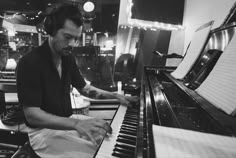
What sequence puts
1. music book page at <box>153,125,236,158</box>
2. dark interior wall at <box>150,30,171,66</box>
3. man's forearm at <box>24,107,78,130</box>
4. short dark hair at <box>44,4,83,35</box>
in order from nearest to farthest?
music book page at <box>153,125,236,158</box>
man's forearm at <box>24,107,78,130</box>
short dark hair at <box>44,4,83,35</box>
dark interior wall at <box>150,30,171,66</box>

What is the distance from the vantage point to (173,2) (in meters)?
3.09

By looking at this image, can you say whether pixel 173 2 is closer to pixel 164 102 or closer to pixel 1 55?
pixel 164 102

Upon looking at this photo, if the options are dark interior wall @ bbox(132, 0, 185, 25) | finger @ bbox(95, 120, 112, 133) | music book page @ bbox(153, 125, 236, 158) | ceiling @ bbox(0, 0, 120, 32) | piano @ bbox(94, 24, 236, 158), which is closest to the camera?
music book page @ bbox(153, 125, 236, 158)

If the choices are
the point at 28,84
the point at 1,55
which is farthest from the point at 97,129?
the point at 1,55

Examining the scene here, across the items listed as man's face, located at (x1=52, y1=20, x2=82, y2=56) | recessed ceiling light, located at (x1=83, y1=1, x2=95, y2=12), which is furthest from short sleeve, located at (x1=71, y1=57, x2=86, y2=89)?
recessed ceiling light, located at (x1=83, y1=1, x2=95, y2=12)

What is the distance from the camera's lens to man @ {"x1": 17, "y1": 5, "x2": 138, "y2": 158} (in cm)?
139

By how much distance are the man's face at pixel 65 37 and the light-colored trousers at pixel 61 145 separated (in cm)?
77

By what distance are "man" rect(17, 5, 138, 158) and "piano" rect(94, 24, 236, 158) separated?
0.17 m

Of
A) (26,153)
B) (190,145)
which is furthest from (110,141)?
(26,153)

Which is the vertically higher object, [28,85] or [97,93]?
[28,85]

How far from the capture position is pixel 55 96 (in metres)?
1.78

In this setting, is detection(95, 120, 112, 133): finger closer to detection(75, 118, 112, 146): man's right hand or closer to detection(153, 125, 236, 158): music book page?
detection(75, 118, 112, 146): man's right hand

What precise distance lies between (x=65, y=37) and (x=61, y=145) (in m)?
0.96

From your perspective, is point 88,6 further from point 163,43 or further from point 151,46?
point 163,43
